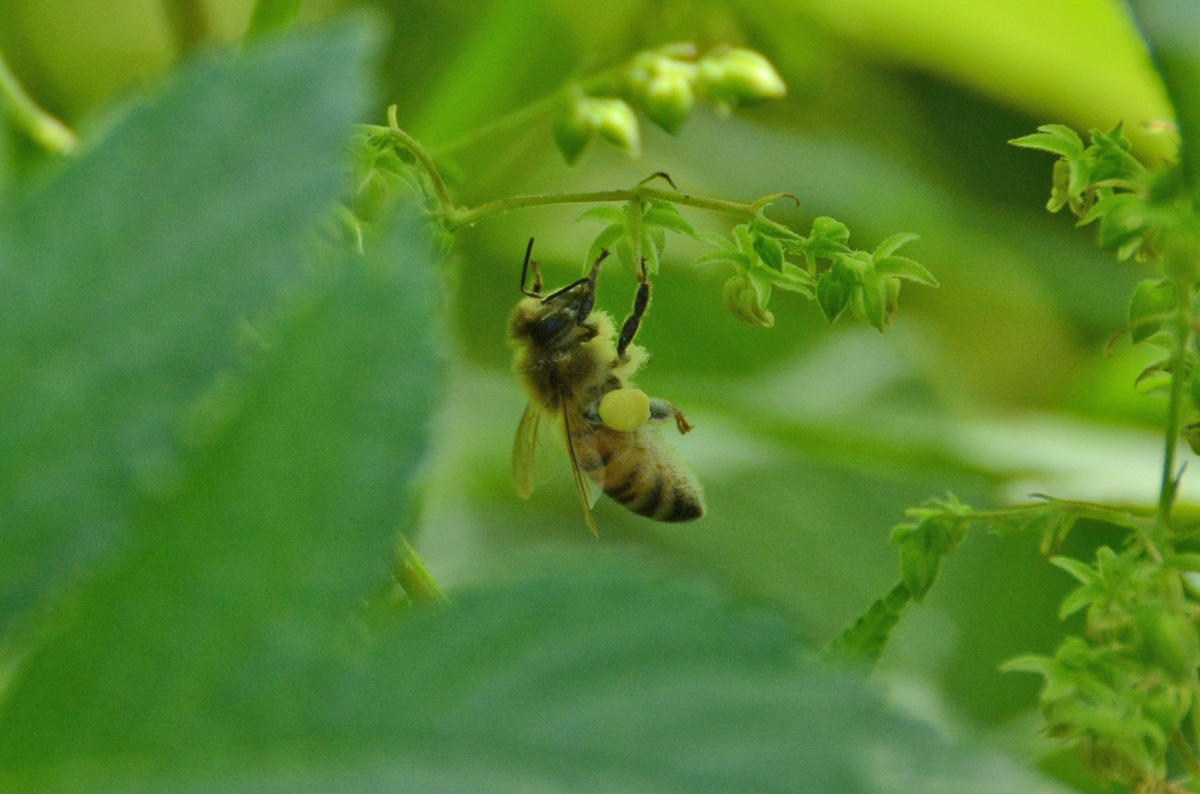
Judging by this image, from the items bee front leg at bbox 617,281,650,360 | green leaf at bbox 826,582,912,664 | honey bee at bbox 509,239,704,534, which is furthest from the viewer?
honey bee at bbox 509,239,704,534

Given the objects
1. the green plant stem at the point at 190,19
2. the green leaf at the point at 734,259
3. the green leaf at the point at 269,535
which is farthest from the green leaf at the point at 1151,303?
the green plant stem at the point at 190,19

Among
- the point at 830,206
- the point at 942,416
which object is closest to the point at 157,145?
the point at 942,416

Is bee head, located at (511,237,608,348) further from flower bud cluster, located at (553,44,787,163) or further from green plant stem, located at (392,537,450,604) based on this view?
green plant stem, located at (392,537,450,604)

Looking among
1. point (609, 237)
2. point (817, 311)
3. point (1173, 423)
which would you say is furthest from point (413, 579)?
point (817, 311)

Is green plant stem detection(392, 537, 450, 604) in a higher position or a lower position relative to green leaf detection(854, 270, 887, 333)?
lower

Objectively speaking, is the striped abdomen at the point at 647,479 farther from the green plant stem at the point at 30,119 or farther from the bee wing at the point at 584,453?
the green plant stem at the point at 30,119

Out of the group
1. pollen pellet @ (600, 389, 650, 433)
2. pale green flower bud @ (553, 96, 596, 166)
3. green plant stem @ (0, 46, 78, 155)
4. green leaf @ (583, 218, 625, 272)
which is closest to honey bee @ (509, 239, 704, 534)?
pollen pellet @ (600, 389, 650, 433)
